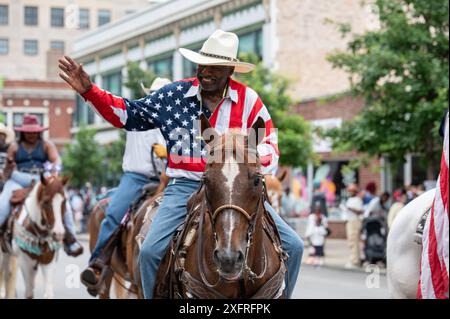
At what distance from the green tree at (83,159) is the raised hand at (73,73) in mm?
42900

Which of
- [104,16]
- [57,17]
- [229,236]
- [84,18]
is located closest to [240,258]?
[229,236]

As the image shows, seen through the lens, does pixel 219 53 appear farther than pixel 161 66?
No

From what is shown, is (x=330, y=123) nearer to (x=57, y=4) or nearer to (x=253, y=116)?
(x=253, y=116)

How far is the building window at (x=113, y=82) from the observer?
54250 millimetres

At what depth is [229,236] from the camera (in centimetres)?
608

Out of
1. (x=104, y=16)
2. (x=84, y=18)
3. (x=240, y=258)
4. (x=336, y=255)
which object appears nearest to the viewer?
(x=240, y=258)

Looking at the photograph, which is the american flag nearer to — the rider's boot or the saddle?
the rider's boot

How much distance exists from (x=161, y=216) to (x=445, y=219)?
310 cm

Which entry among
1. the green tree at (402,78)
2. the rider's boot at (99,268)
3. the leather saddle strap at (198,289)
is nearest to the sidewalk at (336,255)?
the green tree at (402,78)

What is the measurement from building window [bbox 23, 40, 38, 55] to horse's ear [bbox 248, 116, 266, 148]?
297ft

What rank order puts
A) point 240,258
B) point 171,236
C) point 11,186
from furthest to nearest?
point 11,186
point 171,236
point 240,258

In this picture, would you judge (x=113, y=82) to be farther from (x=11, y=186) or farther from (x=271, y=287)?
(x=271, y=287)

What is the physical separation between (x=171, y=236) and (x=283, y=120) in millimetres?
23887

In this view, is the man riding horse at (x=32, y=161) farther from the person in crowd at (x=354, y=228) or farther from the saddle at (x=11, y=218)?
the person in crowd at (x=354, y=228)
